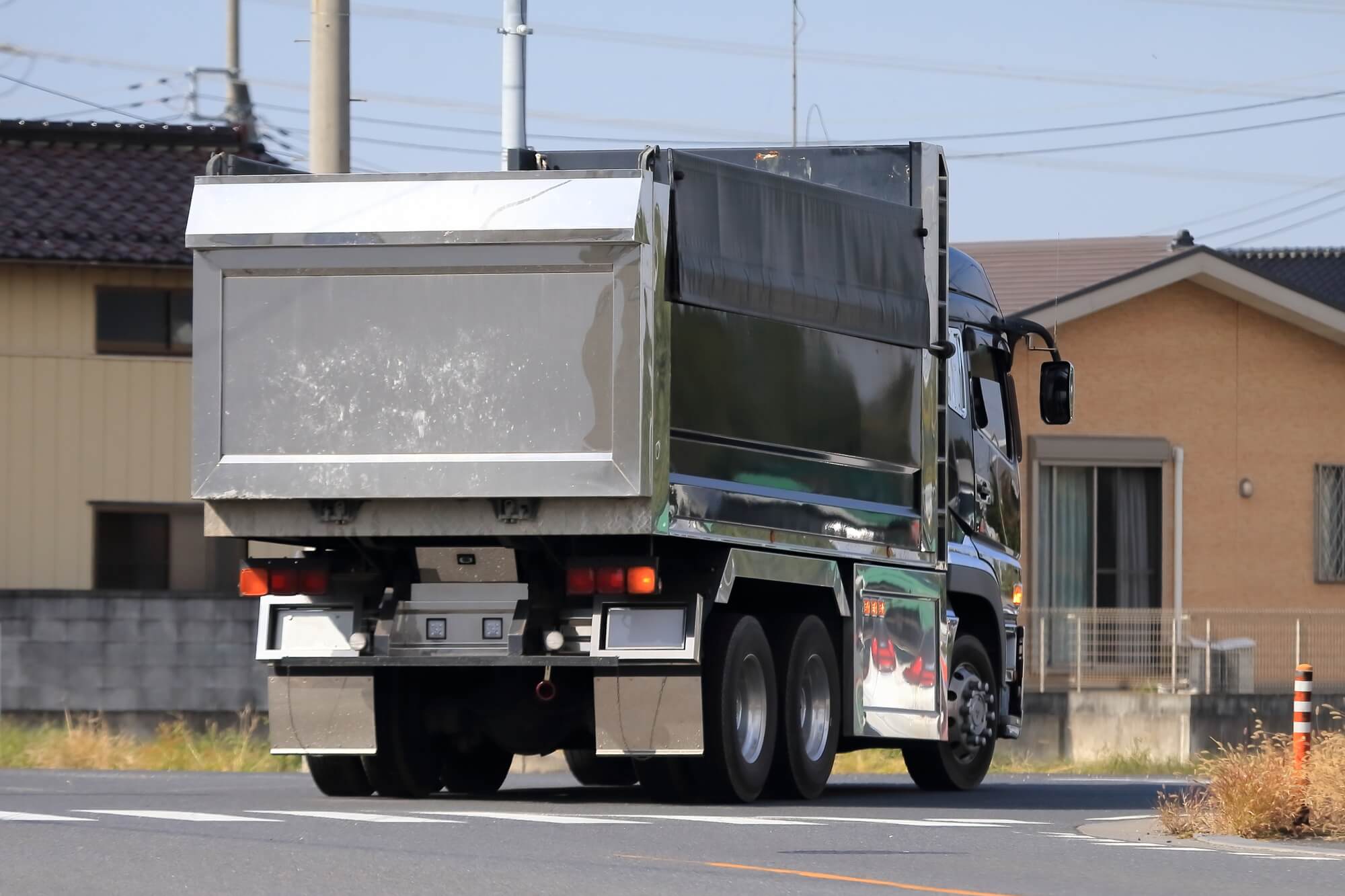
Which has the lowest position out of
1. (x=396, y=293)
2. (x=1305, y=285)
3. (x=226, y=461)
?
(x=226, y=461)

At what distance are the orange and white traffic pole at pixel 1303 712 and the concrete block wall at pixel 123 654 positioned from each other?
42.7ft

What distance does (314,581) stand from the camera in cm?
1410

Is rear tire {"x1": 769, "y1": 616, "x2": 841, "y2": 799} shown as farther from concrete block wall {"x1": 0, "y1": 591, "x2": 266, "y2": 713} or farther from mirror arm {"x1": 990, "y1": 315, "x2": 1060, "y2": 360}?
concrete block wall {"x1": 0, "y1": 591, "x2": 266, "y2": 713}

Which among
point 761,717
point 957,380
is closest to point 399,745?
point 761,717

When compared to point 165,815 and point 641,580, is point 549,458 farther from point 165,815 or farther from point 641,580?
point 165,815

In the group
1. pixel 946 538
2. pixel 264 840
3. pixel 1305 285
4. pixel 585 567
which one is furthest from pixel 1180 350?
pixel 264 840

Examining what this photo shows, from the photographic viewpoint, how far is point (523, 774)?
20.5 meters

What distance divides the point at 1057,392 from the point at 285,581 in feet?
20.9

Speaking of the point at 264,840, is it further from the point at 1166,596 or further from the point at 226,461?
the point at 1166,596

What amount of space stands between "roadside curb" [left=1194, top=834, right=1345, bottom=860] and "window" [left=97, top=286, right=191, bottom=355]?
15418 millimetres

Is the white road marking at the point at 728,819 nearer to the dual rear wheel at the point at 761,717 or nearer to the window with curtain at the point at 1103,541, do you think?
the dual rear wheel at the point at 761,717

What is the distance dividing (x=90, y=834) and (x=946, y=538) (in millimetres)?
6566

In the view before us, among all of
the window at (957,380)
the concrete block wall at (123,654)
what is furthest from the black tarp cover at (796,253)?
the concrete block wall at (123,654)

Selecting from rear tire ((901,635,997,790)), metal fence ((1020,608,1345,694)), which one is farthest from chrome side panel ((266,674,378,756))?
metal fence ((1020,608,1345,694))
